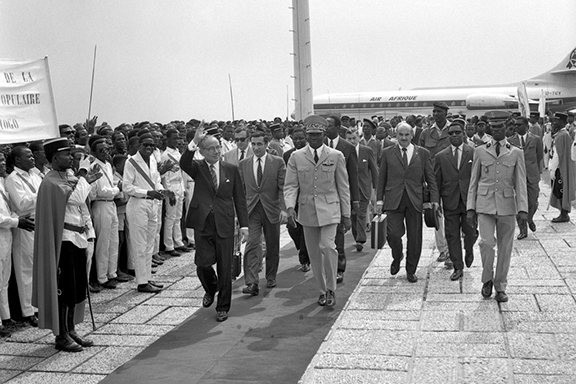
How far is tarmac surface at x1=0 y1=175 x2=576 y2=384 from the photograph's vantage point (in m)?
5.26

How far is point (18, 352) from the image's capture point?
20.2ft

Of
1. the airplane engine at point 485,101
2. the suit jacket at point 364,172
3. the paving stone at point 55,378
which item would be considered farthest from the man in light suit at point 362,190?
the airplane engine at point 485,101

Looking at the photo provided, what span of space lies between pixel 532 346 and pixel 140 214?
182 inches

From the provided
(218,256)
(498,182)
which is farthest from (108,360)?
(498,182)

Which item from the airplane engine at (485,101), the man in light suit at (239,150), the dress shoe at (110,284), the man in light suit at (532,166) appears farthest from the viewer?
the airplane engine at (485,101)

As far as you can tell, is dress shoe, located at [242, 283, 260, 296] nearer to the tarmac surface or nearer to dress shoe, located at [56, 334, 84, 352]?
the tarmac surface

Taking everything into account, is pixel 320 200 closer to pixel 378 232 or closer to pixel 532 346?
pixel 378 232

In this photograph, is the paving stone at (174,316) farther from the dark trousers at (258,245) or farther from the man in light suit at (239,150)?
the man in light suit at (239,150)

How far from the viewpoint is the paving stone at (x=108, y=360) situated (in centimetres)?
559

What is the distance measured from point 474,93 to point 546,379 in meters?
46.4

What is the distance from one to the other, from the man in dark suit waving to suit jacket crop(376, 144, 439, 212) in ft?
6.82

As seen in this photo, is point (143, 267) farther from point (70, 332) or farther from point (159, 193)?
point (70, 332)

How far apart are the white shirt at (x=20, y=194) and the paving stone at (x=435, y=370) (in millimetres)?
3956

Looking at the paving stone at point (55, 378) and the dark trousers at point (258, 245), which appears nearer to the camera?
the paving stone at point (55, 378)
